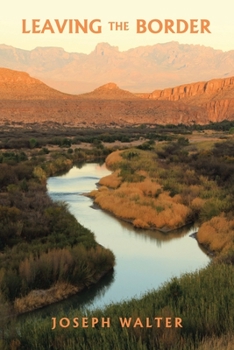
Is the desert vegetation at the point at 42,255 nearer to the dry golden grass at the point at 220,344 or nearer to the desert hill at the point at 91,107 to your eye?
the dry golden grass at the point at 220,344

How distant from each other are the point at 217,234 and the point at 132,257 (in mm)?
3094

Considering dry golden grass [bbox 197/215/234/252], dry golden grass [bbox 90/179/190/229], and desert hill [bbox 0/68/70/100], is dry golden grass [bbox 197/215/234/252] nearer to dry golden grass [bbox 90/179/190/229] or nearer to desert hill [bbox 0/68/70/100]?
dry golden grass [bbox 90/179/190/229]

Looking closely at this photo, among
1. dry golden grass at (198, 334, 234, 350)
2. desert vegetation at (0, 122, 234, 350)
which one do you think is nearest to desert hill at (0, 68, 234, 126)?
desert vegetation at (0, 122, 234, 350)

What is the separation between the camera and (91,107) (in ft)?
367

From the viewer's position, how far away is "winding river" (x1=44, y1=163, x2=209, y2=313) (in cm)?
1164

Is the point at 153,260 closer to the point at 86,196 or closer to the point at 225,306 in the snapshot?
the point at 225,306

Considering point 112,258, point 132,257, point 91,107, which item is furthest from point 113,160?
point 91,107

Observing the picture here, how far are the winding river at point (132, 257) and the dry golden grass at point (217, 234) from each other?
0.40 m

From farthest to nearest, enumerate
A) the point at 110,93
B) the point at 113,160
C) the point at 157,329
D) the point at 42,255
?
the point at 110,93, the point at 113,160, the point at 42,255, the point at 157,329

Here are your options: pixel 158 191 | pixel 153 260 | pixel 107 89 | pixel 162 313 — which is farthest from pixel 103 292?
pixel 107 89

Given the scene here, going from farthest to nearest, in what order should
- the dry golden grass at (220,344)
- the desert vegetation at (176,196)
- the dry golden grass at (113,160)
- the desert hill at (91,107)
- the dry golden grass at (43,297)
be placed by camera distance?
1. the desert hill at (91,107)
2. the dry golden grass at (113,160)
3. the desert vegetation at (176,196)
4. the dry golden grass at (43,297)
5. the dry golden grass at (220,344)

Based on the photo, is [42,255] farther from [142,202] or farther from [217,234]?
[142,202]

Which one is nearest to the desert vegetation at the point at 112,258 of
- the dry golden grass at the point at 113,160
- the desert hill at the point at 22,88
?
the dry golden grass at the point at 113,160

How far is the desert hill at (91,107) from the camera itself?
340 feet
